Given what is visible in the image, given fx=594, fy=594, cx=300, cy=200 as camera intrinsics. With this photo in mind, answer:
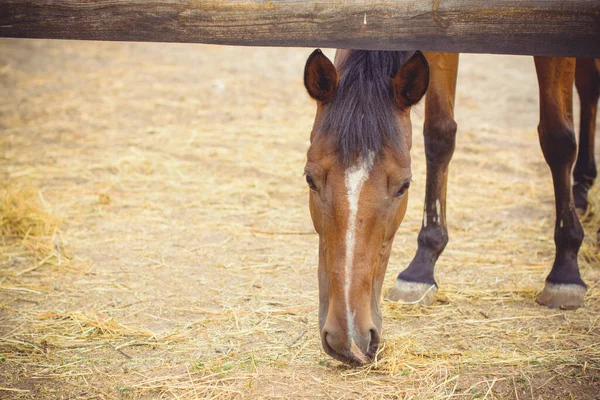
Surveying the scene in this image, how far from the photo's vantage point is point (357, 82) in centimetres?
268

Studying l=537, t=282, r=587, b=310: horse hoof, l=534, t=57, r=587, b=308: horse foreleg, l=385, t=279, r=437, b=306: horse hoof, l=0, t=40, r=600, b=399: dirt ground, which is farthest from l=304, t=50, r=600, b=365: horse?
l=537, t=282, r=587, b=310: horse hoof

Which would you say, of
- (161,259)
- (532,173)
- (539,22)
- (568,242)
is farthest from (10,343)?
(532,173)

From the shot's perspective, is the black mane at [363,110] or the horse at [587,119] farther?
the horse at [587,119]

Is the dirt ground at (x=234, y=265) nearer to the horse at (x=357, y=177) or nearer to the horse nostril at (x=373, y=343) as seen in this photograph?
the horse nostril at (x=373, y=343)

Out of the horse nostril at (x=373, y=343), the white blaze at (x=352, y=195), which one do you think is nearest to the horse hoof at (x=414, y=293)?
the horse nostril at (x=373, y=343)

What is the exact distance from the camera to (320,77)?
268 centimetres

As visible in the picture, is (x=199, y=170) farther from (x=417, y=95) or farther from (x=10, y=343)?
(x=417, y=95)

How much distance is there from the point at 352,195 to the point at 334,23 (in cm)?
72

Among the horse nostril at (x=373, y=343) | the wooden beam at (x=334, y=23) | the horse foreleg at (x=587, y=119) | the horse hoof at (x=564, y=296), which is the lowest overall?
the horse hoof at (x=564, y=296)

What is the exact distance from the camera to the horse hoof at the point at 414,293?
360 cm

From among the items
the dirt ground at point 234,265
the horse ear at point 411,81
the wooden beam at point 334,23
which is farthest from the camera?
the dirt ground at point 234,265

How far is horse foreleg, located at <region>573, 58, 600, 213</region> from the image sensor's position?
5.40 m

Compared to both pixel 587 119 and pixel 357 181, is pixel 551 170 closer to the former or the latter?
pixel 357 181

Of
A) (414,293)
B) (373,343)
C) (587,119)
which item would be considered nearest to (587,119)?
(587,119)
